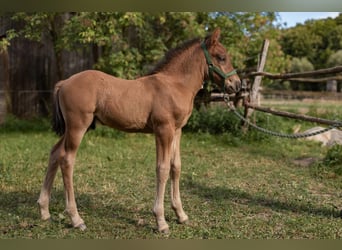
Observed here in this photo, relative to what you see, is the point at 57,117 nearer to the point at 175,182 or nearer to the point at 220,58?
the point at 175,182

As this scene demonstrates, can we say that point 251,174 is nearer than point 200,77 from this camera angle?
No

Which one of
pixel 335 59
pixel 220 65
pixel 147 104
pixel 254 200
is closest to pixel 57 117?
pixel 147 104

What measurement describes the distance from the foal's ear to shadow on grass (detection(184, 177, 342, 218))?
215 centimetres

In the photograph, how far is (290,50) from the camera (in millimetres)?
33375

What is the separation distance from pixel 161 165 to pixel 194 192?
1.62 meters

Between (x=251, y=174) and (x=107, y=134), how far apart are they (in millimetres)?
4839

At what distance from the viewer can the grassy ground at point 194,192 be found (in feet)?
12.7

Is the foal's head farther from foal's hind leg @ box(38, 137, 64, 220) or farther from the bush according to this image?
the bush

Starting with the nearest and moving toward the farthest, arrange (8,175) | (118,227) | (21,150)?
(118,227), (8,175), (21,150)

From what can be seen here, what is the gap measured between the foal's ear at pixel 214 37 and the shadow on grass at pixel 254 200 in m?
2.15

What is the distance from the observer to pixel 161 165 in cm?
390

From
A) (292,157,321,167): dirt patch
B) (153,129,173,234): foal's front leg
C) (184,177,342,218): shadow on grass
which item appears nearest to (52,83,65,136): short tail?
(153,129,173,234): foal's front leg

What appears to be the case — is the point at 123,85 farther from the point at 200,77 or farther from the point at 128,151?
the point at 128,151

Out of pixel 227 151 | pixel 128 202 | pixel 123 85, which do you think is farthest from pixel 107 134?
pixel 123 85
